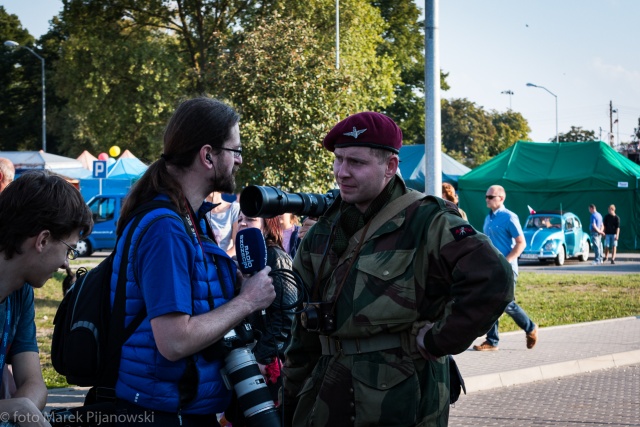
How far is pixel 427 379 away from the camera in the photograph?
11.2 ft

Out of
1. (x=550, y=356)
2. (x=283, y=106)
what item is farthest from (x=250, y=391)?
(x=283, y=106)

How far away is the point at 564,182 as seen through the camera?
3522 centimetres

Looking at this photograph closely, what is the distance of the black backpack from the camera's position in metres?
2.86

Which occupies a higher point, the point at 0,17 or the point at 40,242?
the point at 0,17

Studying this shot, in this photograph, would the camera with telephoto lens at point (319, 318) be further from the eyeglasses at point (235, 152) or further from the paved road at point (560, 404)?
the paved road at point (560, 404)

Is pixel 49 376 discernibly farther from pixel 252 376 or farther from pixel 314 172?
pixel 314 172

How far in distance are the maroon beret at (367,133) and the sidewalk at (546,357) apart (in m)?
5.20

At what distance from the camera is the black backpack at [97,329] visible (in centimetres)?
286

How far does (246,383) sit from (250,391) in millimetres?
28

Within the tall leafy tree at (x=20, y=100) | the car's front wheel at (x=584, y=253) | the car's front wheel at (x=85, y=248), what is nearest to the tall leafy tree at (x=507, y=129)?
the tall leafy tree at (x=20, y=100)

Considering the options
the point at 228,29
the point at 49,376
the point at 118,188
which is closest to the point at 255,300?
the point at 49,376

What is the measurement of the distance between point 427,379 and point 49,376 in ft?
22.1

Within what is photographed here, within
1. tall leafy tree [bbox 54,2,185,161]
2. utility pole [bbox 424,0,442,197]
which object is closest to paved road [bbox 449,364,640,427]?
utility pole [bbox 424,0,442,197]

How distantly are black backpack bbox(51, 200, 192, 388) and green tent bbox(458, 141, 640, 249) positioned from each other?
32931mm
